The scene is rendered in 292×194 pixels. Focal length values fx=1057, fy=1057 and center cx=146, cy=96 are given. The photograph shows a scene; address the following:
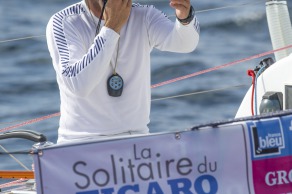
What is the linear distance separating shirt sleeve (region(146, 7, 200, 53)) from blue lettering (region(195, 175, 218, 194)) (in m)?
0.74

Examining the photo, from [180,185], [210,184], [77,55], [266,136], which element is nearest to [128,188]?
[180,185]

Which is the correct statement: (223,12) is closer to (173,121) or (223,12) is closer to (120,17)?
(173,121)

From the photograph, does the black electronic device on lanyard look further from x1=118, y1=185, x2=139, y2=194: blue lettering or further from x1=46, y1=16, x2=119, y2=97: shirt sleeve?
x1=118, y1=185, x2=139, y2=194: blue lettering

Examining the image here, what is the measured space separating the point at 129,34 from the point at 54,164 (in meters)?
0.81

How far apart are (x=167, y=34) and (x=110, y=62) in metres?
0.28

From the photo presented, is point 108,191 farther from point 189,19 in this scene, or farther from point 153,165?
point 189,19

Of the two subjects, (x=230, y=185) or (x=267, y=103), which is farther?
(x=267, y=103)

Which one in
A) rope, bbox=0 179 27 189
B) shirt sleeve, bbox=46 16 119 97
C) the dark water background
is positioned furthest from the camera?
the dark water background

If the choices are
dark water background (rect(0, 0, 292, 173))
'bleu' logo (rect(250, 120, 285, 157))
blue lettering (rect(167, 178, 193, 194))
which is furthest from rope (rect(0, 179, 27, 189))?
dark water background (rect(0, 0, 292, 173))

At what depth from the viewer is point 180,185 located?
3889 millimetres

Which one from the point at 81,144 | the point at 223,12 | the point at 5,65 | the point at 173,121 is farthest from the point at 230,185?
the point at 223,12

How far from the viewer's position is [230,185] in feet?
12.8

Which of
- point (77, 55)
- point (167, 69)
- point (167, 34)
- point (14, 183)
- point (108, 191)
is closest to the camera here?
point (108, 191)

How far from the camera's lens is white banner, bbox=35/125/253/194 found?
3.82 m
